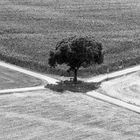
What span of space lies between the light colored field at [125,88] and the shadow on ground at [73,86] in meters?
1.17

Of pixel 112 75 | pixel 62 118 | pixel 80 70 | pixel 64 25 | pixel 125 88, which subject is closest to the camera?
pixel 62 118

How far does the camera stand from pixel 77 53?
160 ft

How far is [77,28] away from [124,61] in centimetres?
2246

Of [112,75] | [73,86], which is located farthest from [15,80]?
[112,75]

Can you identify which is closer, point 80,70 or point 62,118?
point 62,118

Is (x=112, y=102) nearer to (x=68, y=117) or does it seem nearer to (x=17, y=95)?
(x=68, y=117)

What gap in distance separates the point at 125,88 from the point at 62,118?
11.6 m

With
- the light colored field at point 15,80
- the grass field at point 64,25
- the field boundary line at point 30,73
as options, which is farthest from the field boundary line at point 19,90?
the grass field at point 64,25

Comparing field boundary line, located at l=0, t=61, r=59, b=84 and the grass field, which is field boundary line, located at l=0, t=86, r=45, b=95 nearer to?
field boundary line, located at l=0, t=61, r=59, b=84

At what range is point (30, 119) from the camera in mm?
40188

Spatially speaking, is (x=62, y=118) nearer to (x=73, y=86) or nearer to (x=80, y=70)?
(x=73, y=86)

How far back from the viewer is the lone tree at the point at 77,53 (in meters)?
48.8

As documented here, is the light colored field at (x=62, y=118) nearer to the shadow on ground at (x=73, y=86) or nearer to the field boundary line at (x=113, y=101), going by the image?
the field boundary line at (x=113, y=101)

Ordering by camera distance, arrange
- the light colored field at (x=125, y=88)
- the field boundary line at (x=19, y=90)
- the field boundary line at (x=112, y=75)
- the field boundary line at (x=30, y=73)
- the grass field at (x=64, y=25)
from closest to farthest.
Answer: the light colored field at (x=125, y=88)
the field boundary line at (x=19, y=90)
the field boundary line at (x=30, y=73)
the field boundary line at (x=112, y=75)
the grass field at (x=64, y=25)
